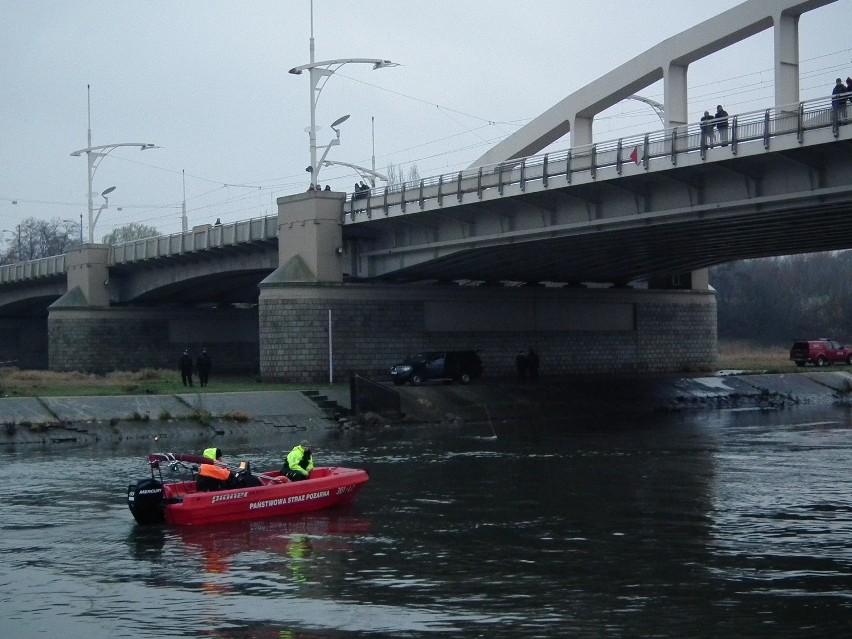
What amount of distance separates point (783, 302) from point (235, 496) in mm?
103597

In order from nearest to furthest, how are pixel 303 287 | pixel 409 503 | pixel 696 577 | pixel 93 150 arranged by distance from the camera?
pixel 696 577 < pixel 409 503 < pixel 303 287 < pixel 93 150

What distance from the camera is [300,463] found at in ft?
75.0

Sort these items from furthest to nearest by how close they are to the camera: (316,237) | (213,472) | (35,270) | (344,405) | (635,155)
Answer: (35,270)
(316,237)
(344,405)
(635,155)
(213,472)

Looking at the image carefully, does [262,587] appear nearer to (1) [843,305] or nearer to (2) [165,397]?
(2) [165,397]

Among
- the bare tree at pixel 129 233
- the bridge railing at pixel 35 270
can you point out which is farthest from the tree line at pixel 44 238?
the bridge railing at pixel 35 270

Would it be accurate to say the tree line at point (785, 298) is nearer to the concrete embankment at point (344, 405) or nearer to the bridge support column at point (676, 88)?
the concrete embankment at point (344, 405)

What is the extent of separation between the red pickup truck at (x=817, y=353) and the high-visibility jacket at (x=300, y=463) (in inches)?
2105

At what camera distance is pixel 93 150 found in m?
71.1

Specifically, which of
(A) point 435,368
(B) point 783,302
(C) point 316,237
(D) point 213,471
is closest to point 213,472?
(D) point 213,471

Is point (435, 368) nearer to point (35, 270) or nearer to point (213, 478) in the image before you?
point (213, 478)

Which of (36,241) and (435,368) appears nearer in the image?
(435,368)

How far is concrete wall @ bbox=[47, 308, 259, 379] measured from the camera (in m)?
72.1

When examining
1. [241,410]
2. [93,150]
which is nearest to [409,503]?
[241,410]

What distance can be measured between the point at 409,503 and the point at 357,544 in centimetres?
417
